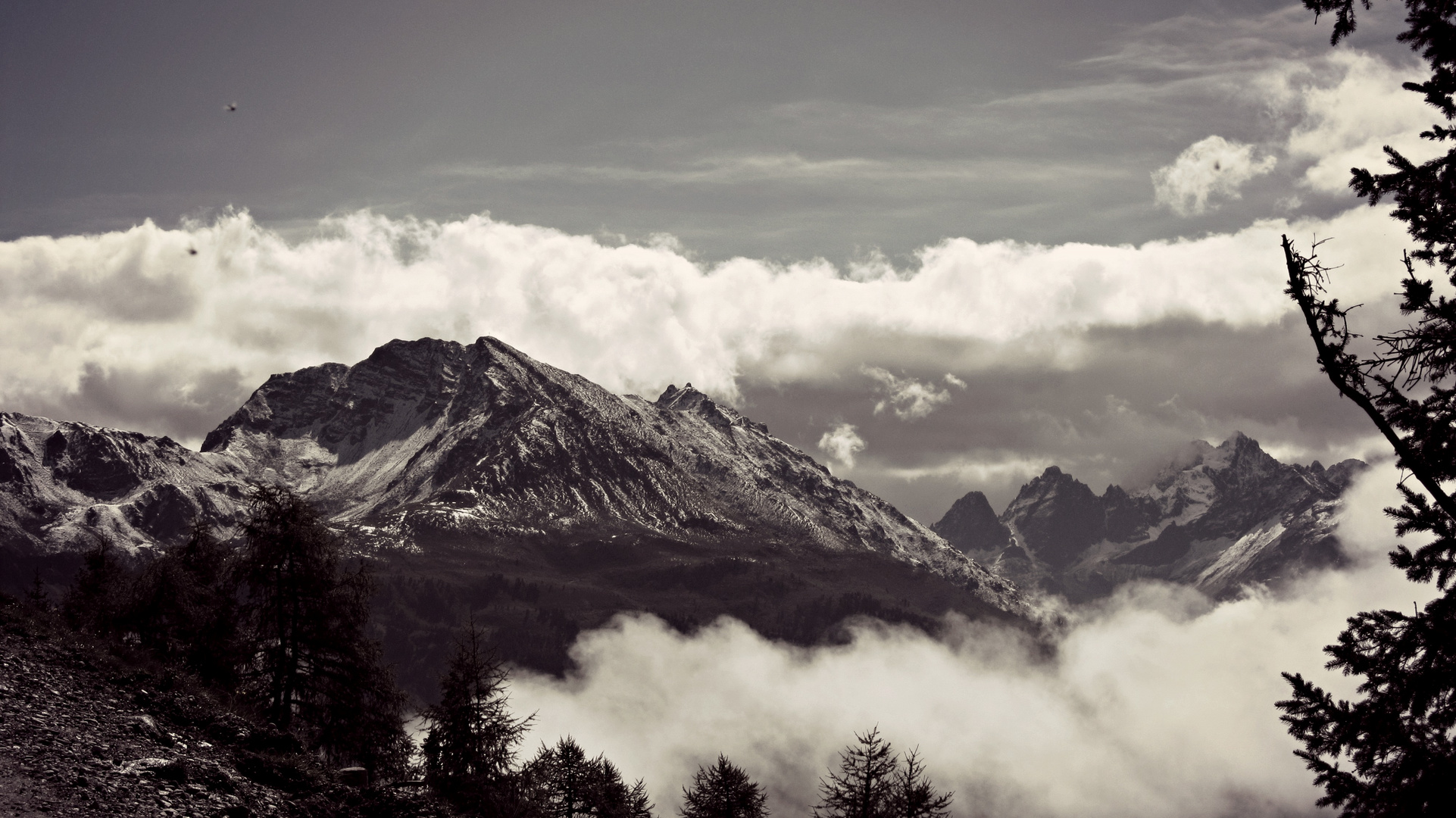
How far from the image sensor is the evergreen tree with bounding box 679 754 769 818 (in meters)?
49.2

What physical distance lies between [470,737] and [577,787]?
32.0ft

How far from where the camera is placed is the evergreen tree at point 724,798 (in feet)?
161

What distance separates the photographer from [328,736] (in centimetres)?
3944

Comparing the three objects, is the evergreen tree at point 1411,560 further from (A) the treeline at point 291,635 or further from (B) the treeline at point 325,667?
(A) the treeline at point 291,635

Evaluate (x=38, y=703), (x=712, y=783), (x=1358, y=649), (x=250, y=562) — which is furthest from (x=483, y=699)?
(x=1358, y=649)

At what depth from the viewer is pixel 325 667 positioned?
41094 mm

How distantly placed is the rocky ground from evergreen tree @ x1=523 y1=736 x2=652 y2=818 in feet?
56.3

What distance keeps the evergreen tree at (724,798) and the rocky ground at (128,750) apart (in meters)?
24.6

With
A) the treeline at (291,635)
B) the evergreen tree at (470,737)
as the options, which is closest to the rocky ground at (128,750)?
the evergreen tree at (470,737)

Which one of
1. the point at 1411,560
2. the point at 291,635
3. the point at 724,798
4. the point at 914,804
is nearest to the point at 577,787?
the point at 724,798

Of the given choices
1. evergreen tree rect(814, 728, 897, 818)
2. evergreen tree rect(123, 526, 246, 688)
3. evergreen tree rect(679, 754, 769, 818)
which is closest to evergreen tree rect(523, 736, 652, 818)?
evergreen tree rect(679, 754, 769, 818)

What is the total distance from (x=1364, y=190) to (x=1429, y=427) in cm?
333

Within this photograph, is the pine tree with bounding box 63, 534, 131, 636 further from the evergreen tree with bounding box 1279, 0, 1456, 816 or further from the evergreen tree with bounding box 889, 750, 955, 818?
the evergreen tree with bounding box 1279, 0, 1456, 816

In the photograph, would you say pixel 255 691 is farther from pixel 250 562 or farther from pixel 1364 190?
pixel 1364 190
